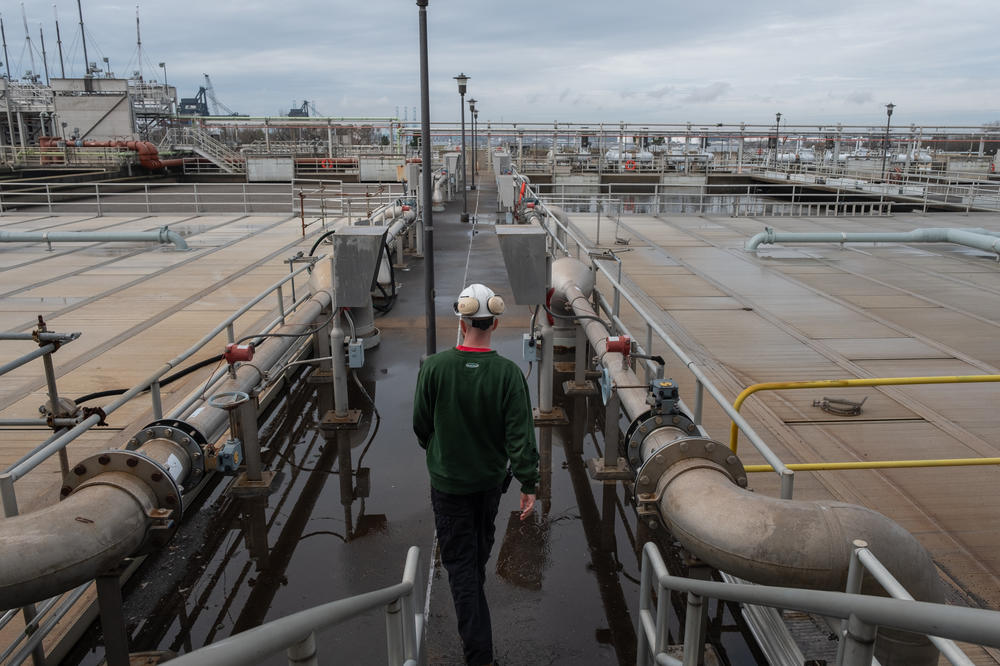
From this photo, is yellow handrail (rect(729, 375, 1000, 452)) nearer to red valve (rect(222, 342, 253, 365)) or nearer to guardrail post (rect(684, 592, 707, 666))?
guardrail post (rect(684, 592, 707, 666))

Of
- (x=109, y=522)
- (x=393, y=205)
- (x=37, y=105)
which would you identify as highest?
(x=37, y=105)

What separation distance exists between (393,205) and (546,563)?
10.9m

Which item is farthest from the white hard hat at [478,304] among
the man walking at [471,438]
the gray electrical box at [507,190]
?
the gray electrical box at [507,190]

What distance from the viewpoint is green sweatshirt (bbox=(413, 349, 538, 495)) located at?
12.3 feet

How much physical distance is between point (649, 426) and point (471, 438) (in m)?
1.26

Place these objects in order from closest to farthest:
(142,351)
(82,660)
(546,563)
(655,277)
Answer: (82,660)
(546,563)
(142,351)
(655,277)

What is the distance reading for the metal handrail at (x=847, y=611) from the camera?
Result: 150 centimetres

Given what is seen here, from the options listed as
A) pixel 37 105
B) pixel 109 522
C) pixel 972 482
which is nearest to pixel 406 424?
pixel 109 522

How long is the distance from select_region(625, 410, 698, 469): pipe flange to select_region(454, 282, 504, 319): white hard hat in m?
1.33

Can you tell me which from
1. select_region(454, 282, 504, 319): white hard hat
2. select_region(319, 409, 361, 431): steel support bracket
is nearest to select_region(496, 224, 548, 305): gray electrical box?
select_region(319, 409, 361, 431): steel support bracket

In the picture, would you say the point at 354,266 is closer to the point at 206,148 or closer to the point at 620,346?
the point at 620,346

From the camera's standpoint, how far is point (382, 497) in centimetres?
599

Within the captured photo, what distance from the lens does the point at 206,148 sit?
46.0 meters

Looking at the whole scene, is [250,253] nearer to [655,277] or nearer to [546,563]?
[655,277]
